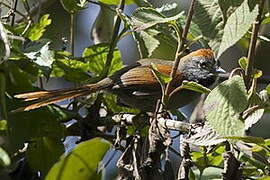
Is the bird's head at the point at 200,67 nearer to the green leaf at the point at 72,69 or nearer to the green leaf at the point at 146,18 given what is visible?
the green leaf at the point at 72,69

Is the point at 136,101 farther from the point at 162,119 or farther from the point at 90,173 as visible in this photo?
the point at 90,173

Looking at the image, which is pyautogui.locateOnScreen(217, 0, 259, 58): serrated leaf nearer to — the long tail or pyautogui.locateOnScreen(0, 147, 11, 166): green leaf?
pyautogui.locateOnScreen(0, 147, 11, 166): green leaf

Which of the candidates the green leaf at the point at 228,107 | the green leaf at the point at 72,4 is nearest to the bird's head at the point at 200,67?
the green leaf at the point at 72,4

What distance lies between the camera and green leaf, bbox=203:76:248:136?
3.42 feet

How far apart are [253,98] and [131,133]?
0.45 metres

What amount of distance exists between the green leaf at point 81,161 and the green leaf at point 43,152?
540mm

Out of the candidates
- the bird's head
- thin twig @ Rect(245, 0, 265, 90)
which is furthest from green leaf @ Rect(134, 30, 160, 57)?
the bird's head

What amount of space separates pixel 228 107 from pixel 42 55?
0.55m

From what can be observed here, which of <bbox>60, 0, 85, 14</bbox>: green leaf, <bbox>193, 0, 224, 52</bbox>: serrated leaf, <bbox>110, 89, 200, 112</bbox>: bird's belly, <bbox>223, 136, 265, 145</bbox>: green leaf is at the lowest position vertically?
<bbox>110, 89, 200, 112</bbox>: bird's belly

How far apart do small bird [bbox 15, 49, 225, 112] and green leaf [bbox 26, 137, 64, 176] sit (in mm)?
89

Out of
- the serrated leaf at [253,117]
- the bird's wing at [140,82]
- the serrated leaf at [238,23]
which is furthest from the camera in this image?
the bird's wing at [140,82]

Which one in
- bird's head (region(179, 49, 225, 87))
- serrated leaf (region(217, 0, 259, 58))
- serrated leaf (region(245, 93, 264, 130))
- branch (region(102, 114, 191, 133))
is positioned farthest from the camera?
bird's head (region(179, 49, 225, 87))

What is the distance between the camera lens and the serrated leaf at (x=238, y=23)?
101 cm

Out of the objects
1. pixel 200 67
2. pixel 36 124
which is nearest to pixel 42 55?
pixel 36 124
